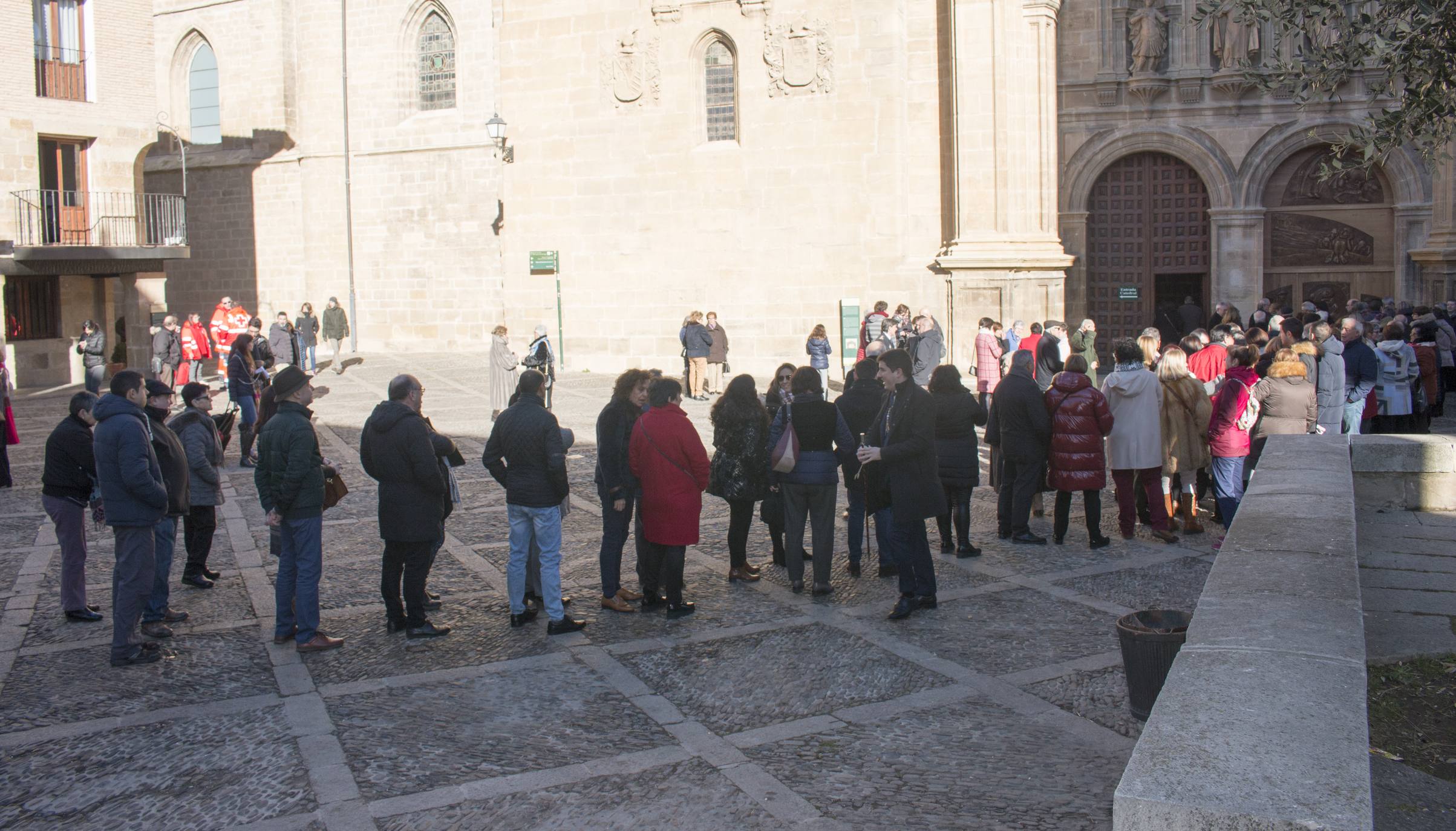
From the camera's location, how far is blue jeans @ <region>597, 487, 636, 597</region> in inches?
337

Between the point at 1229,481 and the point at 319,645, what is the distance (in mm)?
6903

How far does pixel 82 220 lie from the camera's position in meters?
26.1

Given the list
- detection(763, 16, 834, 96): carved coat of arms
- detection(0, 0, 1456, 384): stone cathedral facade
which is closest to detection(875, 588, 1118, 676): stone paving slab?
detection(0, 0, 1456, 384): stone cathedral facade

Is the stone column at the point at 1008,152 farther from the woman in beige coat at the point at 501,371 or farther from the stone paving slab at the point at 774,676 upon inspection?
the stone paving slab at the point at 774,676

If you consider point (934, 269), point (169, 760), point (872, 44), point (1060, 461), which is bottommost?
point (169, 760)

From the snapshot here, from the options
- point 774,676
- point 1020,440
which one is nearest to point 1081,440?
point 1020,440

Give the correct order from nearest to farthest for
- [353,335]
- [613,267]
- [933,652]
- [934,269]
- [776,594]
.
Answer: [933,652]
[776,594]
[934,269]
[613,267]
[353,335]

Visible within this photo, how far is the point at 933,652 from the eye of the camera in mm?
7570

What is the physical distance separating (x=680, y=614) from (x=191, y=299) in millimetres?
33879

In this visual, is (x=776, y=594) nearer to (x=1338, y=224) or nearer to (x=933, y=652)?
(x=933, y=652)

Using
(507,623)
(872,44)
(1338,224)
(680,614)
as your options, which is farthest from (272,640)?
(1338,224)

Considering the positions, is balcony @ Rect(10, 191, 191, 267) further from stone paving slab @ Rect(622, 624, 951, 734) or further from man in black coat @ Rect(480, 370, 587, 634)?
stone paving slab @ Rect(622, 624, 951, 734)

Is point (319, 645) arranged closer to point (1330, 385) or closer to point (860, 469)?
point (860, 469)

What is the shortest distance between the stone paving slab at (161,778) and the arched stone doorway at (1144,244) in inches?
835
